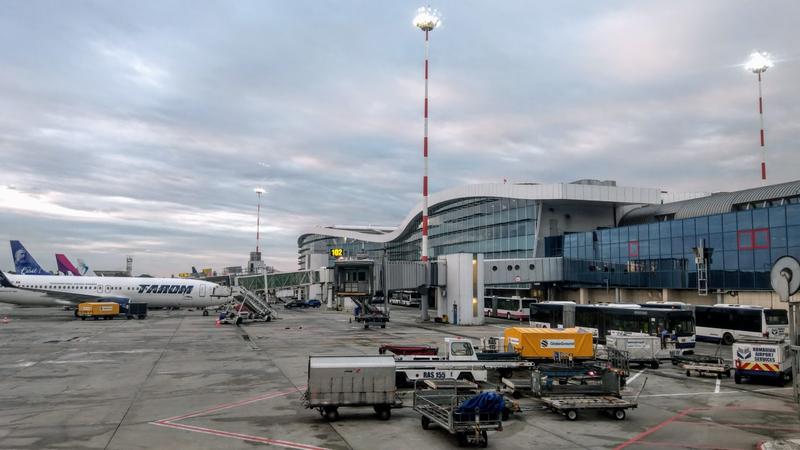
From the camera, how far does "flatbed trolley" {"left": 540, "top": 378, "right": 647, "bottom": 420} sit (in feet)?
61.2

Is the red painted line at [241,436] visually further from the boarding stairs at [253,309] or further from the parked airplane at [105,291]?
the parked airplane at [105,291]

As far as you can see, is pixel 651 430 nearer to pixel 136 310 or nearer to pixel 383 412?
pixel 383 412

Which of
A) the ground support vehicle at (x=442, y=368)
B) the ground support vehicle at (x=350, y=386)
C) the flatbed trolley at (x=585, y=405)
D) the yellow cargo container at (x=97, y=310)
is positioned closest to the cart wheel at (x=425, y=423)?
the ground support vehicle at (x=350, y=386)

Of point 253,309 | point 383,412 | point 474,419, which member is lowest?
point 253,309

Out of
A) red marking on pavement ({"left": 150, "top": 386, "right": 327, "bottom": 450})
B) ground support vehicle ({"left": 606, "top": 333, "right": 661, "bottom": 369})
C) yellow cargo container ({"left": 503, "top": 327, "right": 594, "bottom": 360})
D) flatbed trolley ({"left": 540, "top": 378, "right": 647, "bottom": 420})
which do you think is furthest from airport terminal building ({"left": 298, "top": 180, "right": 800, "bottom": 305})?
red marking on pavement ({"left": 150, "top": 386, "right": 327, "bottom": 450})

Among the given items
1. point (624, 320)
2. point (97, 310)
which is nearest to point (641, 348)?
point (624, 320)

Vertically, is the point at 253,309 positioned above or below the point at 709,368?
below

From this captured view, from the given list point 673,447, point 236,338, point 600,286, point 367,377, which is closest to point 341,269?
point 236,338

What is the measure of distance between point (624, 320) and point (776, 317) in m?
10.4

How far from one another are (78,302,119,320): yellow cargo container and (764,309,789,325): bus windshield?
68950 mm

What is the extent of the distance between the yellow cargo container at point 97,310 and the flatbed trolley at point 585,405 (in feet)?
210

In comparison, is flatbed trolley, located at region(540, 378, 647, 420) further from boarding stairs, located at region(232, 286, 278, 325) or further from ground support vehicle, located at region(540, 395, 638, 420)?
boarding stairs, located at region(232, 286, 278, 325)

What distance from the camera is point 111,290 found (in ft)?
243

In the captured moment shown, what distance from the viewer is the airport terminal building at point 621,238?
51156 mm
